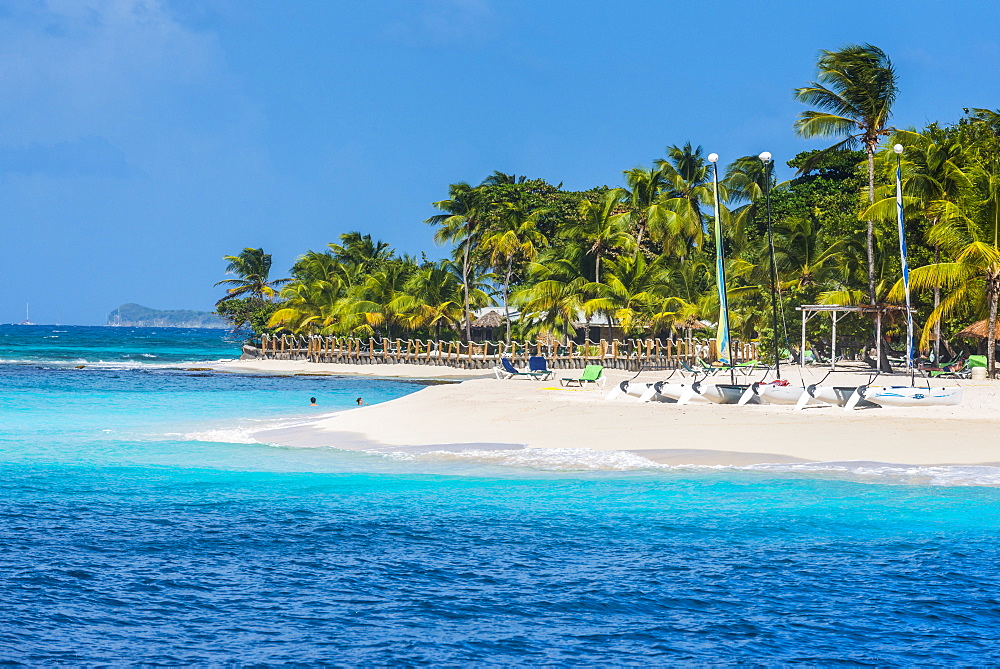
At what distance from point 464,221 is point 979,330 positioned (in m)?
27.3

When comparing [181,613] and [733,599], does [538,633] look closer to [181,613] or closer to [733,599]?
[733,599]

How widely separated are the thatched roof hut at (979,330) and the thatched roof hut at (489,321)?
2621cm

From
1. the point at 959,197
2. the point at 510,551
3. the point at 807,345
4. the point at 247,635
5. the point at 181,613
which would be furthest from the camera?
the point at 807,345

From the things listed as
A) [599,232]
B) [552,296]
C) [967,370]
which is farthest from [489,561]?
[599,232]

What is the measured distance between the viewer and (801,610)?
28.7 feet

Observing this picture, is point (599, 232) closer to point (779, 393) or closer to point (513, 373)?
point (513, 373)

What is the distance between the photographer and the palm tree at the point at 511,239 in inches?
2041

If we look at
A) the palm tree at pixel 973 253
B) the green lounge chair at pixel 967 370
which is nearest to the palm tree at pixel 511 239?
the palm tree at pixel 973 253

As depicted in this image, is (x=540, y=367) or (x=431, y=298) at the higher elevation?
(x=431, y=298)

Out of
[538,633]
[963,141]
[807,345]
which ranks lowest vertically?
[538,633]

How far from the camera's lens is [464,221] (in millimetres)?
52938

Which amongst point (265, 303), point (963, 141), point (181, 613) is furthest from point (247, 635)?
point (265, 303)

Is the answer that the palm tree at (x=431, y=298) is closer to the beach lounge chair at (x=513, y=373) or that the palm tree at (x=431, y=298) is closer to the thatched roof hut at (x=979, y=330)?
the beach lounge chair at (x=513, y=373)

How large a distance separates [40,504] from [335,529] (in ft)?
14.6
